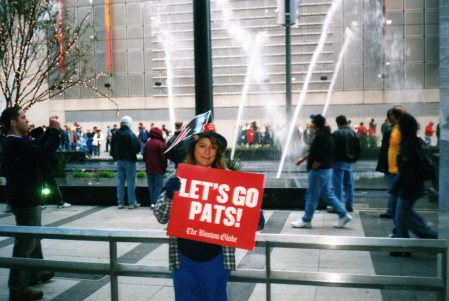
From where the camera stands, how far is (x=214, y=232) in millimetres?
2705

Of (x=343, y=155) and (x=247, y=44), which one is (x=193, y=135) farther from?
(x=247, y=44)

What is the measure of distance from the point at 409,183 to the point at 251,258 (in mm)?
2077

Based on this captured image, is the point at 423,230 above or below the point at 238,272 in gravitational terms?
below

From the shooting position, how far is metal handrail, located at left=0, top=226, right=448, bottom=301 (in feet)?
8.57

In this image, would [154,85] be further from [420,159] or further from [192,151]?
[192,151]

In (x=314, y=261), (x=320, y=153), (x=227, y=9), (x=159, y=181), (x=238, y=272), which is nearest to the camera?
(x=238, y=272)

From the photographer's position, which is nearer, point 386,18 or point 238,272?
point 238,272

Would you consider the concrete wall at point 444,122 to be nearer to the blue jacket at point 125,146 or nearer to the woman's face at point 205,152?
the woman's face at point 205,152

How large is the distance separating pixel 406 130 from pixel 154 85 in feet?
102

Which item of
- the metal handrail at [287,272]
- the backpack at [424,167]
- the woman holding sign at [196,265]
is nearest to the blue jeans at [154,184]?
the backpack at [424,167]

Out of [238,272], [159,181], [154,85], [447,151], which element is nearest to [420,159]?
[447,151]

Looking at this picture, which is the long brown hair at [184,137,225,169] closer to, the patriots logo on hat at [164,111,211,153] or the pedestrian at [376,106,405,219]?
the patriots logo on hat at [164,111,211,153]

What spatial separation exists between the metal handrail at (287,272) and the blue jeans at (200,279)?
108 millimetres

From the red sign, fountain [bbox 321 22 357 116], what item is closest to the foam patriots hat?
the red sign
